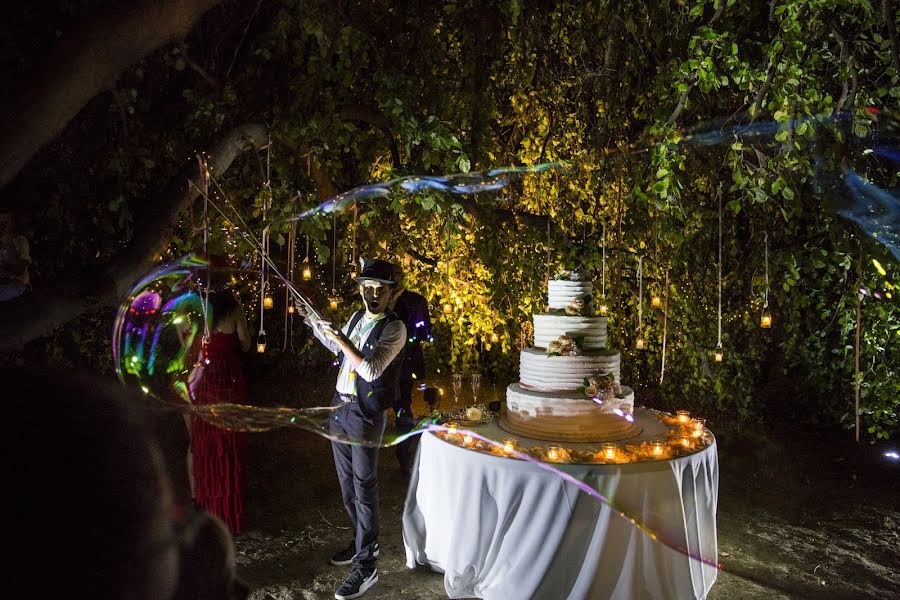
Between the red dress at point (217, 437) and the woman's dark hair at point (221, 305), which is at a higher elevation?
the woman's dark hair at point (221, 305)

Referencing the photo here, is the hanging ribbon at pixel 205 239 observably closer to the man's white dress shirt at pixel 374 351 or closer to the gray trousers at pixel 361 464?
the man's white dress shirt at pixel 374 351

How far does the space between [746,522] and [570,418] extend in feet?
8.59

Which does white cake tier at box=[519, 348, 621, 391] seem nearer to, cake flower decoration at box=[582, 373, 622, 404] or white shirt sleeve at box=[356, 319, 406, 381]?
cake flower decoration at box=[582, 373, 622, 404]

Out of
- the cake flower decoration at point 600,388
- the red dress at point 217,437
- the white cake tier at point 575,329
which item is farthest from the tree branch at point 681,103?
the red dress at point 217,437

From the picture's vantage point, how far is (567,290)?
4.55 m

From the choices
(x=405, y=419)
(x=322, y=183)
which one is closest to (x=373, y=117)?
(x=322, y=183)

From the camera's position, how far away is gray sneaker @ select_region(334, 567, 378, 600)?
4.07 m

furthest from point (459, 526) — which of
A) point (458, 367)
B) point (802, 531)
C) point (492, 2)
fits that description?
point (458, 367)

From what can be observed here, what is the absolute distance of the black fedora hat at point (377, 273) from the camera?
418cm

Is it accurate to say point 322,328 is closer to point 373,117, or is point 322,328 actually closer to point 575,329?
point 575,329

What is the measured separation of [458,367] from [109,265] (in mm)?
6086

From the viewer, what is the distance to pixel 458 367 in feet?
31.3

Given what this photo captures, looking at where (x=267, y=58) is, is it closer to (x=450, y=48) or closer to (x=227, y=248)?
(x=227, y=248)

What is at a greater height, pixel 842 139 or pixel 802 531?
pixel 842 139
